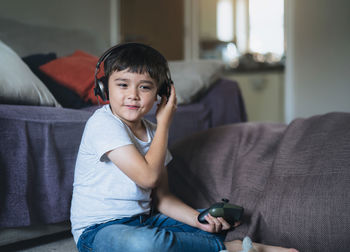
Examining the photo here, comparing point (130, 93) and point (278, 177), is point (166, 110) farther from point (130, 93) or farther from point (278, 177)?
point (278, 177)

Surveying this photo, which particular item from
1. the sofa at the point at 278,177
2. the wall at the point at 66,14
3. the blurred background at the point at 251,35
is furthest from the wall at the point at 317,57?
the sofa at the point at 278,177

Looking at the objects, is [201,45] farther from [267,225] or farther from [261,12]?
[267,225]

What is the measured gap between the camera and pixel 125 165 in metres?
0.90

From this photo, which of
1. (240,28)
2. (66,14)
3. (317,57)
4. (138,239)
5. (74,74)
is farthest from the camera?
(240,28)

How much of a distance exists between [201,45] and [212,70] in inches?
97.8

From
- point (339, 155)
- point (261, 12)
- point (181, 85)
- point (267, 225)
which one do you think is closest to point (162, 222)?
point (267, 225)

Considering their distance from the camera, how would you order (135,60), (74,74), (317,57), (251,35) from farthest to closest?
(251,35) → (317,57) → (74,74) → (135,60)

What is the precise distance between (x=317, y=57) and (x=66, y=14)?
6.03ft

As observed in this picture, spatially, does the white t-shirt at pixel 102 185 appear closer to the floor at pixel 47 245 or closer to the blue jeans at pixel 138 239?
the blue jeans at pixel 138 239

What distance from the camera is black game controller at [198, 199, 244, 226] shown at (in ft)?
3.21

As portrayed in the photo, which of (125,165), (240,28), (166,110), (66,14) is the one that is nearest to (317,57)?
(66,14)

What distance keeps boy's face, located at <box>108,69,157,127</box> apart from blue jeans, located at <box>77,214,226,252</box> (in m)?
0.27

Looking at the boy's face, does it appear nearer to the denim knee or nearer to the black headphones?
the black headphones

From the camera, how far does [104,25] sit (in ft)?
Result: 9.07
